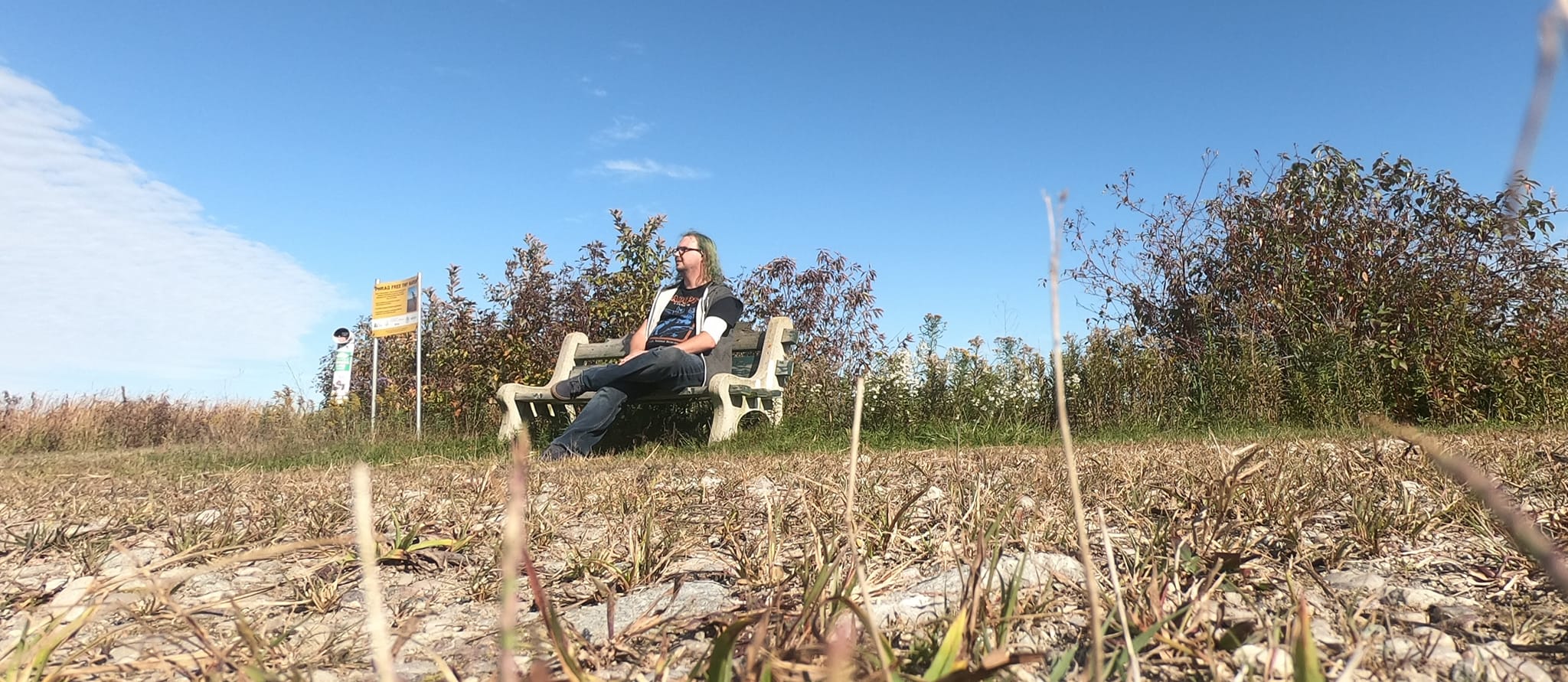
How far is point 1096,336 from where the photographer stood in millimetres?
7793

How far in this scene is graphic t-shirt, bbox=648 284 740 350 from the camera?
614 cm

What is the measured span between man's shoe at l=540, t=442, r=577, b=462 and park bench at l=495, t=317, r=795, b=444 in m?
0.45

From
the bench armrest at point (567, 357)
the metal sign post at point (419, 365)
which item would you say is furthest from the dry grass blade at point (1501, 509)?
the metal sign post at point (419, 365)

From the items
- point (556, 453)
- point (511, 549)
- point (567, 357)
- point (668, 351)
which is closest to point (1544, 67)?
point (511, 549)

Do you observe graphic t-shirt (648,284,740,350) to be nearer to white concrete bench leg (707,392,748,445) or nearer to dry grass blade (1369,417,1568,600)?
white concrete bench leg (707,392,748,445)

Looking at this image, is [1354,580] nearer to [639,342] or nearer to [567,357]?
[639,342]

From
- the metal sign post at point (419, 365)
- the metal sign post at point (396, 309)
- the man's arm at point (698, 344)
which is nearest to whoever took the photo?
the man's arm at point (698, 344)

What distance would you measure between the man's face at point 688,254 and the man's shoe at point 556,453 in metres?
1.59

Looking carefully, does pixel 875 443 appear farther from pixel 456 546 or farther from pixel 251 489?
pixel 456 546

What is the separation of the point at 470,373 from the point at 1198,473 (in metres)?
7.74

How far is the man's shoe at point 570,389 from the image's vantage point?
601 centimetres

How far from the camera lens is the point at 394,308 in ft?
32.8

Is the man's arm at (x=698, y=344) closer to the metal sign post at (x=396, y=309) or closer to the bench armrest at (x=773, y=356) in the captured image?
the bench armrest at (x=773, y=356)

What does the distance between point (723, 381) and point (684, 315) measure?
2.19 ft
